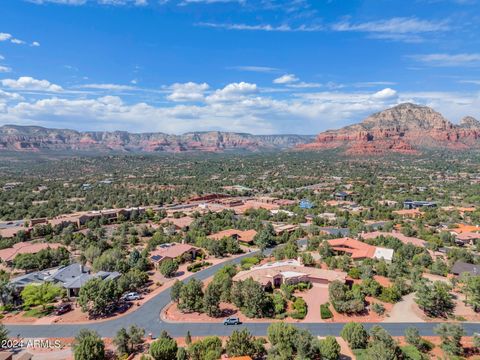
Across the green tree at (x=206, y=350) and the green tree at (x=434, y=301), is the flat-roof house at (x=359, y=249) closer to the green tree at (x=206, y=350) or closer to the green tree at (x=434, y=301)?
the green tree at (x=434, y=301)

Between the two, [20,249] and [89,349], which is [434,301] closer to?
[89,349]

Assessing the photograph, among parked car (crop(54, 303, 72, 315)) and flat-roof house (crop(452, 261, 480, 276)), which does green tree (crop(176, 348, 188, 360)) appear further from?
flat-roof house (crop(452, 261, 480, 276))

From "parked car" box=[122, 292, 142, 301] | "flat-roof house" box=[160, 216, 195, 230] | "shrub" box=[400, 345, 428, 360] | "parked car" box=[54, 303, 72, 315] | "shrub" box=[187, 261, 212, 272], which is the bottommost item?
"parked car" box=[54, 303, 72, 315]

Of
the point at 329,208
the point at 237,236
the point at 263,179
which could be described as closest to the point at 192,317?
the point at 237,236

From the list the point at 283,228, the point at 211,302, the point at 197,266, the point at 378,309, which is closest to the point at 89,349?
the point at 211,302

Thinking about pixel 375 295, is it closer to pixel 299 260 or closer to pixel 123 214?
pixel 299 260

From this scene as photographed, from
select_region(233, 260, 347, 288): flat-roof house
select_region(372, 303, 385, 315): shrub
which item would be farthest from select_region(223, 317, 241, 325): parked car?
select_region(372, 303, 385, 315): shrub

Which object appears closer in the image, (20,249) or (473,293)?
(473,293)
